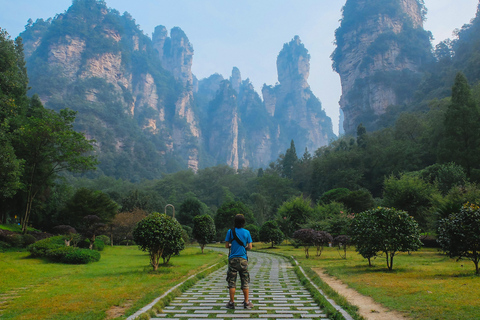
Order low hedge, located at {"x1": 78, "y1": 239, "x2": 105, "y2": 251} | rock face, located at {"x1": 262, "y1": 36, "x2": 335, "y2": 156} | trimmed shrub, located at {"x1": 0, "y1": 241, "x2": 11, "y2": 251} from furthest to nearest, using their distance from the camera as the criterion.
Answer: rock face, located at {"x1": 262, "y1": 36, "x2": 335, "y2": 156}
low hedge, located at {"x1": 78, "y1": 239, "x2": 105, "y2": 251}
trimmed shrub, located at {"x1": 0, "y1": 241, "x2": 11, "y2": 251}

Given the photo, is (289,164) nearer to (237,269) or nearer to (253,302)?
(253,302)

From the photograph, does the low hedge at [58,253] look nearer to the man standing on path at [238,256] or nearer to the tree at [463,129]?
the man standing on path at [238,256]

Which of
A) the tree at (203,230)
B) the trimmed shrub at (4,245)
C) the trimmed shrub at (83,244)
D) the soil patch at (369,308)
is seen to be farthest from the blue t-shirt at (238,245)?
the trimmed shrub at (83,244)

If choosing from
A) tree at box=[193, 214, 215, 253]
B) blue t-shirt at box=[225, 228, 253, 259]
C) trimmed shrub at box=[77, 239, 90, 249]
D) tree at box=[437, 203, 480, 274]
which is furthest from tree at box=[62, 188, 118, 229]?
tree at box=[437, 203, 480, 274]

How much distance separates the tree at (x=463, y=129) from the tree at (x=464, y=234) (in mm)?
25945

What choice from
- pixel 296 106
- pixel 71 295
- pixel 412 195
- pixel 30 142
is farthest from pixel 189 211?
pixel 296 106

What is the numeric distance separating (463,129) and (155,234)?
3203cm

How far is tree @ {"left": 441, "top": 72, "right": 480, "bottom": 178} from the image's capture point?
96.7ft

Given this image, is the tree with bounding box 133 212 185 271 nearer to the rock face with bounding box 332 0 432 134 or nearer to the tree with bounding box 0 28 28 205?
the tree with bounding box 0 28 28 205

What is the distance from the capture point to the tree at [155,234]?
997cm

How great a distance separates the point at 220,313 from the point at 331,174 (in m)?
49.2

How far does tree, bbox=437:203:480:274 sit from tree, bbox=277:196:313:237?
888 inches

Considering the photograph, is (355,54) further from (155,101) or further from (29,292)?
(29,292)

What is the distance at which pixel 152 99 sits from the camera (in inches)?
5192
